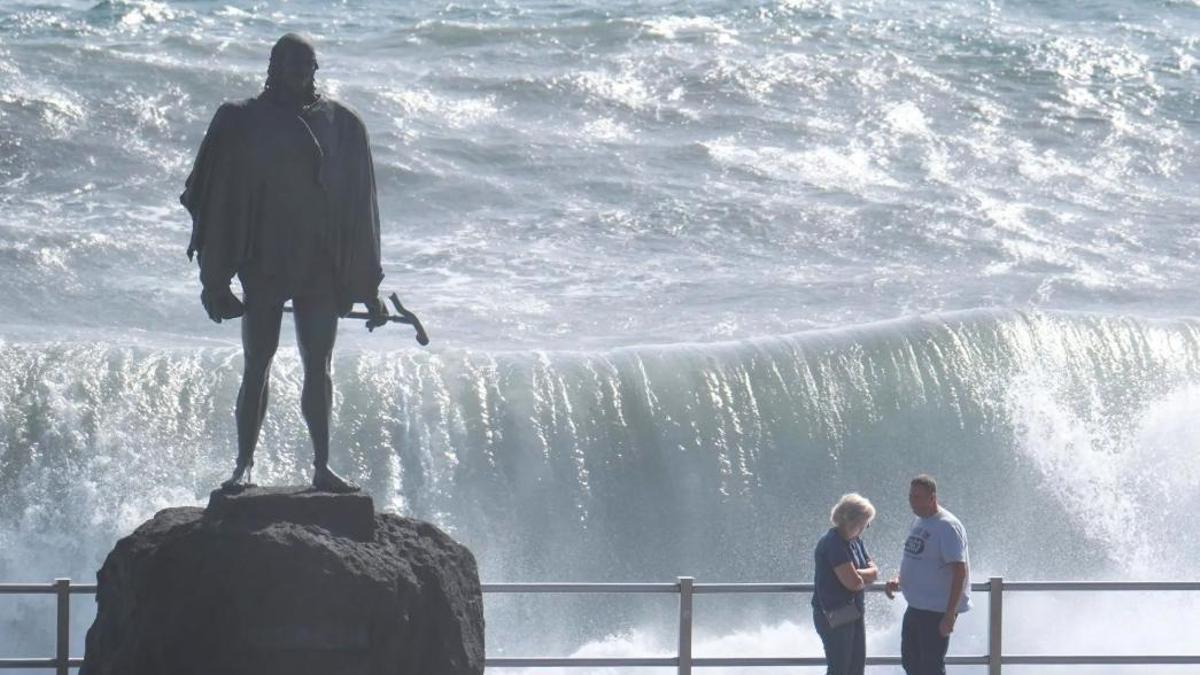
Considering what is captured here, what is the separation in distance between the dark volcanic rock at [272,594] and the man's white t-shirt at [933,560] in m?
2.57

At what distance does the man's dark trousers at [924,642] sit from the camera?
1073 centimetres

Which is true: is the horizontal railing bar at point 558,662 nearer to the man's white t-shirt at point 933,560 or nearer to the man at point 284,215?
the man's white t-shirt at point 933,560

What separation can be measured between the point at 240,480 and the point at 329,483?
35 cm

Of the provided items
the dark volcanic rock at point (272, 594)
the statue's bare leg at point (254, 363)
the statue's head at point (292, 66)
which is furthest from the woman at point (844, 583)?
the statue's head at point (292, 66)

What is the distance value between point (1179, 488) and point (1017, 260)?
25.7ft

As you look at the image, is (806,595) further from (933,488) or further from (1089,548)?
(933,488)

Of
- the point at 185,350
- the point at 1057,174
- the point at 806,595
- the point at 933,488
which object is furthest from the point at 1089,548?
the point at 1057,174

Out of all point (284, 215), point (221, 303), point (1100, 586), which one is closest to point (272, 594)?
point (221, 303)

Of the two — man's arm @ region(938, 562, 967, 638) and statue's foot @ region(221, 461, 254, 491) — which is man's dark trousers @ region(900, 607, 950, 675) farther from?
statue's foot @ region(221, 461, 254, 491)

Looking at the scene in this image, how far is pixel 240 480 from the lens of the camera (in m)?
9.12

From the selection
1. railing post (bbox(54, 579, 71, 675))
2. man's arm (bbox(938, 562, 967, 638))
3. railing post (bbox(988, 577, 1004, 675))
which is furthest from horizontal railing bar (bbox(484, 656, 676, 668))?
railing post (bbox(54, 579, 71, 675))

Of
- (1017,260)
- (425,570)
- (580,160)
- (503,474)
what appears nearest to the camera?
(425,570)

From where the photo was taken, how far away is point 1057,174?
31703 mm

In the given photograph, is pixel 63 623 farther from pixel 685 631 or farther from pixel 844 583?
pixel 844 583
